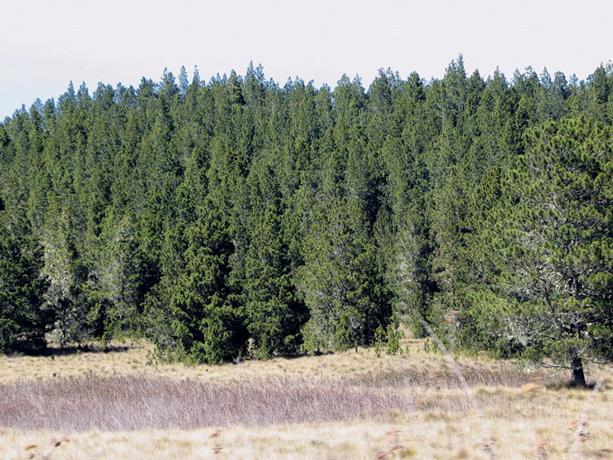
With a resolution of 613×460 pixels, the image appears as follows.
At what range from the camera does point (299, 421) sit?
1474 centimetres

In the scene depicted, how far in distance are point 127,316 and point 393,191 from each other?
3486 centimetres

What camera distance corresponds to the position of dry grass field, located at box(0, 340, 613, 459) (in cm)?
1072

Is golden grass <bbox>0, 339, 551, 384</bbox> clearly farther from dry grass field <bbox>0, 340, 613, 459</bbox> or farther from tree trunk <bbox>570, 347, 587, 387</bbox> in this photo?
dry grass field <bbox>0, 340, 613, 459</bbox>

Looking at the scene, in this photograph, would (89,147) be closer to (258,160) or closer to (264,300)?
(258,160)

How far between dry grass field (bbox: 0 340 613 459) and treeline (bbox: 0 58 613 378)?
8.88ft

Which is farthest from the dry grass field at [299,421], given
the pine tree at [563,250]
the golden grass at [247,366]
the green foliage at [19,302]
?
the green foliage at [19,302]

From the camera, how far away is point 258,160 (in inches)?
3652

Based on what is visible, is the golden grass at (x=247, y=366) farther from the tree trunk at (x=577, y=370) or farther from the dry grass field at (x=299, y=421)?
the dry grass field at (x=299, y=421)

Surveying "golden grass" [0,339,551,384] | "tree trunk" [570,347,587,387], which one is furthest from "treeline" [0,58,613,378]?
"golden grass" [0,339,551,384]

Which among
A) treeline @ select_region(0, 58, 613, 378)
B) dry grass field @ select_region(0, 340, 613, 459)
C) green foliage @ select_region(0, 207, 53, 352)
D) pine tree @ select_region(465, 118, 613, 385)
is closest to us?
dry grass field @ select_region(0, 340, 613, 459)

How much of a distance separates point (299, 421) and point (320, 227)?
37074 mm

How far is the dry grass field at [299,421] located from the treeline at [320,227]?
107 inches

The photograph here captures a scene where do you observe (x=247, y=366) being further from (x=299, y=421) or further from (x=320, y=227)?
(x=299, y=421)

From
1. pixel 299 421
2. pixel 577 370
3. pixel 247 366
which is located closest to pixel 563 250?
pixel 577 370
